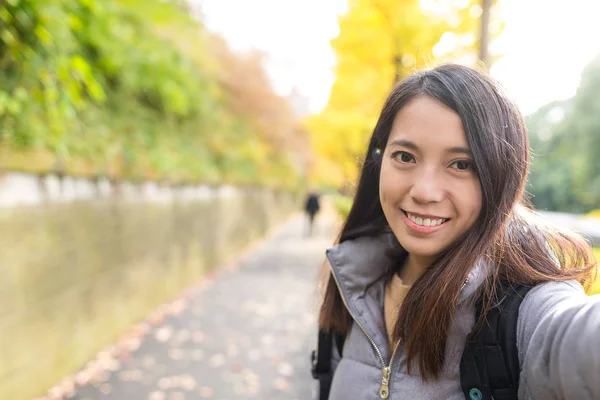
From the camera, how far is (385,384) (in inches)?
54.2

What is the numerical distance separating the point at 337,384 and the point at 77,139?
176 inches

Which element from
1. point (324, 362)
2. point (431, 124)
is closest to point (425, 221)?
point (431, 124)

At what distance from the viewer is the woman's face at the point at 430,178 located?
125 cm

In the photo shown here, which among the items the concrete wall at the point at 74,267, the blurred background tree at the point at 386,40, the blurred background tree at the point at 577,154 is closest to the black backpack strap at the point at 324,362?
the concrete wall at the point at 74,267

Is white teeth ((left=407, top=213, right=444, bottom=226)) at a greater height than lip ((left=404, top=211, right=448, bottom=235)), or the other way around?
white teeth ((left=407, top=213, right=444, bottom=226))

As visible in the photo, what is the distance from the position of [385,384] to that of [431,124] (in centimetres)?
71

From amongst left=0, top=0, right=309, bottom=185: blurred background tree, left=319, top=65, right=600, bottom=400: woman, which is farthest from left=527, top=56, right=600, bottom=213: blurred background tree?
left=319, top=65, right=600, bottom=400: woman

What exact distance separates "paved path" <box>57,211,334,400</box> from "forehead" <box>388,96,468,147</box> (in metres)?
1.38

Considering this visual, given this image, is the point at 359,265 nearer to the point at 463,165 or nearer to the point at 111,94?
the point at 463,165

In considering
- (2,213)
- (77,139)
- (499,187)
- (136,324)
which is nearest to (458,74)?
(499,187)

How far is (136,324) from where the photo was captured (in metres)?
6.77

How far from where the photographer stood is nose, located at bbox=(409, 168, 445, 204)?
1256 millimetres

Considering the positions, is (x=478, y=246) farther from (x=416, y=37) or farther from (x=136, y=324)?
(x=416, y=37)

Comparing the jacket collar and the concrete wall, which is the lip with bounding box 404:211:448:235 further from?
the concrete wall
